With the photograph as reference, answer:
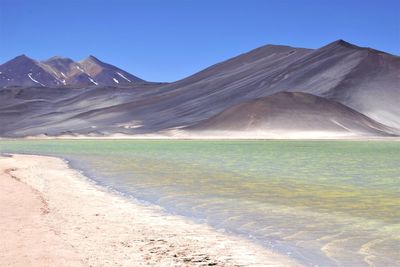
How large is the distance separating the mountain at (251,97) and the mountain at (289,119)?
0.43m

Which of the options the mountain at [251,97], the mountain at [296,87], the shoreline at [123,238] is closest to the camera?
the shoreline at [123,238]

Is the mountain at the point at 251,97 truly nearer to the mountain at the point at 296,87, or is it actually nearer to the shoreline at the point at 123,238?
the mountain at the point at 296,87

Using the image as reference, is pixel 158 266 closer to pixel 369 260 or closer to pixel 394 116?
pixel 369 260

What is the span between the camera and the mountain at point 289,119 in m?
102

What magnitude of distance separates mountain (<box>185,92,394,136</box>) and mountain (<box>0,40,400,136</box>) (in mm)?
429

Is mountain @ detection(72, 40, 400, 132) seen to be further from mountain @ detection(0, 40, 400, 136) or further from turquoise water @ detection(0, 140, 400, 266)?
turquoise water @ detection(0, 140, 400, 266)

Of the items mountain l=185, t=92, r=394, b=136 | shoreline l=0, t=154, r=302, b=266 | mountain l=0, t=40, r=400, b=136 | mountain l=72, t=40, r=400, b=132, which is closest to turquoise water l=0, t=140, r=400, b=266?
shoreline l=0, t=154, r=302, b=266

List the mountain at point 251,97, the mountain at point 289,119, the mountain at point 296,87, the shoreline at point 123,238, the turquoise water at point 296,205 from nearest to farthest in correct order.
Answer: the shoreline at point 123,238
the turquoise water at point 296,205
the mountain at point 289,119
the mountain at point 251,97
the mountain at point 296,87

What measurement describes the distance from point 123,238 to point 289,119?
326 feet

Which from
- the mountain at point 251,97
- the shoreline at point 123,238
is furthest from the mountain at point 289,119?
the shoreline at point 123,238

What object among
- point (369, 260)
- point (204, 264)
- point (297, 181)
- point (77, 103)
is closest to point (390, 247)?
point (369, 260)

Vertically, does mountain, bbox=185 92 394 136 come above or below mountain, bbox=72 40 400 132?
below

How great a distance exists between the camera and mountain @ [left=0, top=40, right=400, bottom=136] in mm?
115375

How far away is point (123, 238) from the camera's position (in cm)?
872
